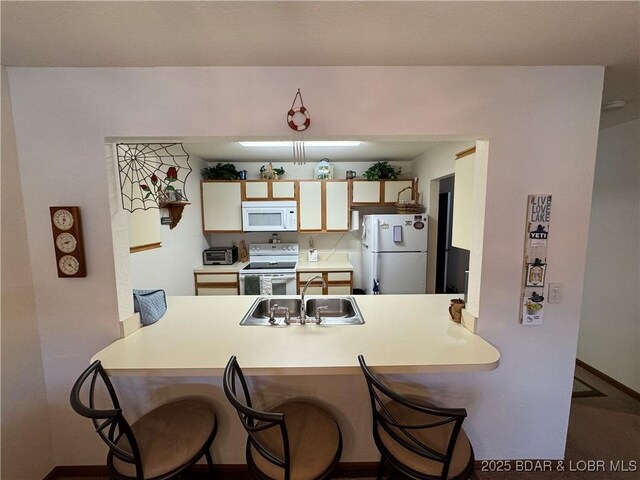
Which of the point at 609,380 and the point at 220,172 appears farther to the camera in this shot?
the point at 220,172

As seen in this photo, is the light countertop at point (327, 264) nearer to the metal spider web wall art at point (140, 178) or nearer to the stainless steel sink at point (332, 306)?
the stainless steel sink at point (332, 306)

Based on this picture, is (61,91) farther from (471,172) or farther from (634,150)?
(634,150)

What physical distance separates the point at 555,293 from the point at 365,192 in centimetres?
235

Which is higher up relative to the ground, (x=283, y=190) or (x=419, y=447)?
(x=283, y=190)

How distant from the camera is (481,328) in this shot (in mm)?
1422

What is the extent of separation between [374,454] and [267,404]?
0.72m

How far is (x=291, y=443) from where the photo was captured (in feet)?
3.70

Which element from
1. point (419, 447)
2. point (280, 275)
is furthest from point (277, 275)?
point (419, 447)

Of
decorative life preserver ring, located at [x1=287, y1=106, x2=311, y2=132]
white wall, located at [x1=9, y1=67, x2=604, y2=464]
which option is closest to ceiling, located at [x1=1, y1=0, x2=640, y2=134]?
white wall, located at [x1=9, y1=67, x2=604, y2=464]

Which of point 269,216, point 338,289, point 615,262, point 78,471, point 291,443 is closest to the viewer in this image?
point 291,443

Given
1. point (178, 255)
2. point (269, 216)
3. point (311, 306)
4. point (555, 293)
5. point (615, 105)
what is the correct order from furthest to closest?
1. point (269, 216)
2. point (178, 255)
3. point (311, 306)
4. point (615, 105)
5. point (555, 293)

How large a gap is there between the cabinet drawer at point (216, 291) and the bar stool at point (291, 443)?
210 centimetres

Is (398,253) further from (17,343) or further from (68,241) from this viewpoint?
(17,343)

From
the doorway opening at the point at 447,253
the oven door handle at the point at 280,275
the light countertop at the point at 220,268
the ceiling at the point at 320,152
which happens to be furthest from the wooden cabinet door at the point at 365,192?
the light countertop at the point at 220,268
